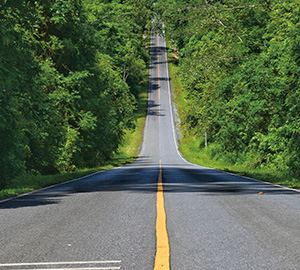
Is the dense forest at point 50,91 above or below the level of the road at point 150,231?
above

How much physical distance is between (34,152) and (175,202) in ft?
46.8

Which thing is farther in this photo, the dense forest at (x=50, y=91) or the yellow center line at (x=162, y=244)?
the dense forest at (x=50, y=91)

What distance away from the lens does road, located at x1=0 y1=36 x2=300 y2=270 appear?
14.9ft

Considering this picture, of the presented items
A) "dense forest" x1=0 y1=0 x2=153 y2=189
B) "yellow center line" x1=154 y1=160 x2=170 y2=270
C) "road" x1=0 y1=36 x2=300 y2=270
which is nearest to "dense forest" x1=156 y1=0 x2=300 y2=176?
→ "dense forest" x1=0 y1=0 x2=153 y2=189

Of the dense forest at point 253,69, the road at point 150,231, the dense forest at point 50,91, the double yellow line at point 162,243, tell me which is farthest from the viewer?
the dense forest at point 253,69

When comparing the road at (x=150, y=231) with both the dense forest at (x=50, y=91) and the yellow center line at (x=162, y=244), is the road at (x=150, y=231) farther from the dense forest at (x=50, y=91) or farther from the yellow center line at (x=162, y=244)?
the dense forest at (x=50, y=91)

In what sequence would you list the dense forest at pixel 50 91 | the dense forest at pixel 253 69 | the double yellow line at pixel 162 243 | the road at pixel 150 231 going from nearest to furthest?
the double yellow line at pixel 162 243, the road at pixel 150 231, the dense forest at pixel 50 91, the dense forest at pixel 253 69

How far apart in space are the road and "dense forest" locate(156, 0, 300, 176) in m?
10.1

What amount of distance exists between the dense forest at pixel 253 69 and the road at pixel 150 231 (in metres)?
10.1

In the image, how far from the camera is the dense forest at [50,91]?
46.2 feet

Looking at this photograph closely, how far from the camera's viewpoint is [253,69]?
22.4 metres

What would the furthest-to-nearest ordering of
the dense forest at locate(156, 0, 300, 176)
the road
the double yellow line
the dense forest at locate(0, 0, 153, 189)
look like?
the dense forest at locate(156, 0, 300, 176) → the dense forest at locate(0, 0, 153, 189) → the road → the double yellow line

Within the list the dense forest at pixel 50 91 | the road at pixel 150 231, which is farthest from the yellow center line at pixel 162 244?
the dense forest at pixel 50 91

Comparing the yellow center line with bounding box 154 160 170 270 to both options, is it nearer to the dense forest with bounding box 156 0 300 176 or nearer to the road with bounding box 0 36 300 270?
the road with bounding box 0 36 300 270
